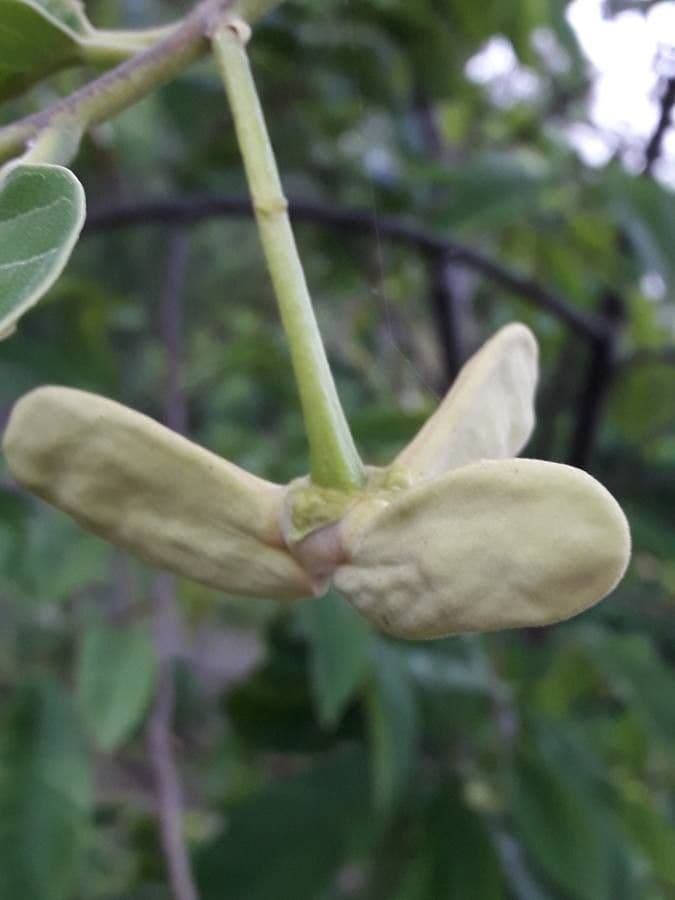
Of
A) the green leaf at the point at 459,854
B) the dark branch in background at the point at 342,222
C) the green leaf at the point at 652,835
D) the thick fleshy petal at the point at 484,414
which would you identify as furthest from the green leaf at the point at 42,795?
the thick fleshy petal at the point at 484,414

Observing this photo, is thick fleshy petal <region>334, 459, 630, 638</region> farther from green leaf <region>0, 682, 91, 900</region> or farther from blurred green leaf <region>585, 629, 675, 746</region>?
blurred green leaf <region>585, 629, 675, 746</region>

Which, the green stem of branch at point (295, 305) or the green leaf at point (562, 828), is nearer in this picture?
the green stem of branch at point (295, 305)

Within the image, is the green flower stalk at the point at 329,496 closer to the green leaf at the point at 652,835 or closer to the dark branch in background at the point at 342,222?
the dark branch in background at the point at 342,222

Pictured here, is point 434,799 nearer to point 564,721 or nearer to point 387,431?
point 564,721

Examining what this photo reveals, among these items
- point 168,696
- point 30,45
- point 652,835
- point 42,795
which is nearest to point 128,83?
point 30,45

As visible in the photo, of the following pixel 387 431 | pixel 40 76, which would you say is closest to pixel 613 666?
pixel 387 431

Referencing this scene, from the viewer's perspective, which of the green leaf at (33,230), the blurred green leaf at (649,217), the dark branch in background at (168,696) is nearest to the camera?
the green leaf at (33,230)

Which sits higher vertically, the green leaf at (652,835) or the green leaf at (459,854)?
the green leaf at (459,854)

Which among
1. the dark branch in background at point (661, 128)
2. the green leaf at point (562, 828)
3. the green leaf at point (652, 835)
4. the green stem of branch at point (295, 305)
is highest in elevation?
the dark branch in background at point (661, 128)
